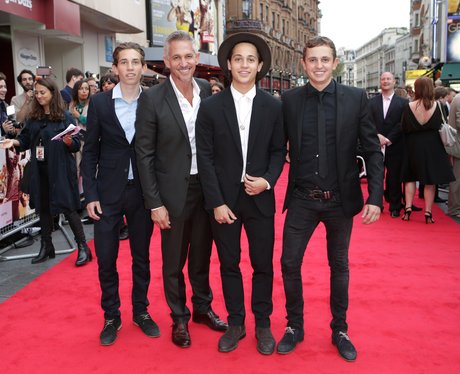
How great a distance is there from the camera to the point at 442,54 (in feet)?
65.5

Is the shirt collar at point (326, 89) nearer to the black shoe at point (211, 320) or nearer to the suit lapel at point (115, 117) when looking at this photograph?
the suit lapel at point (115, 117)

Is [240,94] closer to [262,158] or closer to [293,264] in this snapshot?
[262,158]

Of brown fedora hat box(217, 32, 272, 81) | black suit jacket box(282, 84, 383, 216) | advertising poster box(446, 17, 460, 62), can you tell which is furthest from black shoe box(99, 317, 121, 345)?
advertising poster box(446, 17, 460, 62)

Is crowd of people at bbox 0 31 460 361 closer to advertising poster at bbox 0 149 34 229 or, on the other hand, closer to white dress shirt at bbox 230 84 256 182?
white dress shirt at bbox 230 84 256 182

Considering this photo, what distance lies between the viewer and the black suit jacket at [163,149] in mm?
3119

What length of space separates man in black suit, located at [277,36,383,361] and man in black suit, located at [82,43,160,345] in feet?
3.43

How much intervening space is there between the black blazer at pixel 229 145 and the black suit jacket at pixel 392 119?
4.17m

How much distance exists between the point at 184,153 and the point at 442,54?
19673 millimetres

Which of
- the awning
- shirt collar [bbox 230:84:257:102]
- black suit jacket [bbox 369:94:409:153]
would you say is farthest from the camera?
the awning

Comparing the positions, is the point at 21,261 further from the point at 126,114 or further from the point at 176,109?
the point at 176,109

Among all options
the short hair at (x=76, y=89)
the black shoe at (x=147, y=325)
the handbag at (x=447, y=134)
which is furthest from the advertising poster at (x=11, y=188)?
the handbag at (x=447, y=134)

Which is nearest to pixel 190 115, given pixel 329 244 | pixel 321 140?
pixel 321 140

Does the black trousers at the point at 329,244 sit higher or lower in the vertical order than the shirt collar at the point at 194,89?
lower

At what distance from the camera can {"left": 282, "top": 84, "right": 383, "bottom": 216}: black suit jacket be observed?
3.01 metres
